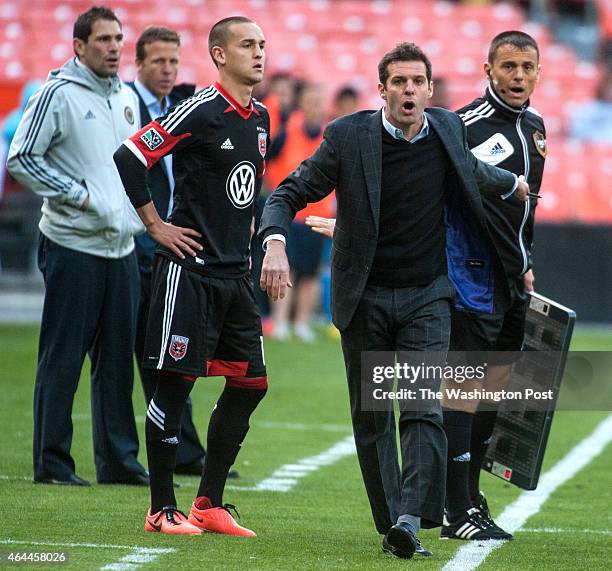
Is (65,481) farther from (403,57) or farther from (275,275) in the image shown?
(403,57)

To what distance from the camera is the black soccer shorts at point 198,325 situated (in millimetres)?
5789

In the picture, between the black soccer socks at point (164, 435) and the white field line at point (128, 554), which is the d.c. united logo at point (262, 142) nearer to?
the black soccer socks at point (164, 435)

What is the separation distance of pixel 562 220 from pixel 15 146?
11.2 metres

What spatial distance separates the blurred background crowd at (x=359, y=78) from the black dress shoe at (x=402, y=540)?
385 inches

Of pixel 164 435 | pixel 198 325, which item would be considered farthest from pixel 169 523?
pixel 198 325

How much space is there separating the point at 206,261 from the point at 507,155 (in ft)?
4.93

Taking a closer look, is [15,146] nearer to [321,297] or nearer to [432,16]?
[321,297]

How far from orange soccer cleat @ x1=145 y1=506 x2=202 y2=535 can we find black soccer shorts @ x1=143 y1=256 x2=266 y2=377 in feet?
2.01

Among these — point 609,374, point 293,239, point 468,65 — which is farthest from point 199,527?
point 468,65

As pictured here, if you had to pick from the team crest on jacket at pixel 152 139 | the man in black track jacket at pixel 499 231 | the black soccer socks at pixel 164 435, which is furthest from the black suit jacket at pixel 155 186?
the man in black track jacket at pixel 499 231

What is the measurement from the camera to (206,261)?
19.2 ft

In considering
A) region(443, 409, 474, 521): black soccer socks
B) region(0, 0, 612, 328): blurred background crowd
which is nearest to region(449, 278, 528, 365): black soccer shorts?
region(443, 409, 474, 521): black soccer socks

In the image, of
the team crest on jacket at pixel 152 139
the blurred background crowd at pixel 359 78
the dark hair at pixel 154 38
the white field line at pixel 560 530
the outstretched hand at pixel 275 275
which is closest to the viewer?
the outstretched hand at pixel 275 275

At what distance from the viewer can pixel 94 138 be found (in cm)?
711
